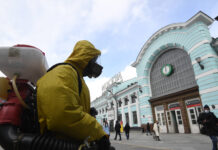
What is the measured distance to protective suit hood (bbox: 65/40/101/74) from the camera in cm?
141

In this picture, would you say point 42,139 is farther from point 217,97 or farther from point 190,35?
point 190,35

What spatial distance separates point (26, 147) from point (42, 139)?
0.37 feet

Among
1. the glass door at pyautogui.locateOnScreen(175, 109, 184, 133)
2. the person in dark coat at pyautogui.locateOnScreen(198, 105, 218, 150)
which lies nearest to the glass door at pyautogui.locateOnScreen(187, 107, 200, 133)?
the glass door at pyautogui.locateOnScreen(175, 109, 184, 133)

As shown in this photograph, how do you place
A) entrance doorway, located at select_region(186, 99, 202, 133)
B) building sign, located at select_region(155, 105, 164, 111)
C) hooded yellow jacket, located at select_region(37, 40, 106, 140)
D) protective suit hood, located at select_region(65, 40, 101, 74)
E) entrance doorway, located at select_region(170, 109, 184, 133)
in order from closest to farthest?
hooded yellow jacket, located at select_region(37, 40, 106, 140) < protective suit hood, located at select_region(65, 40, 101, 74) < entrance doorway, located at select_region(186, 99, 202, 133) < entrance doorway, located at select_region(170, 109, 184, 133) < building sign, located at select_region(155, 105, 164, 111)

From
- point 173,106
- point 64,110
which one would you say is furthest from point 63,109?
point 173,106

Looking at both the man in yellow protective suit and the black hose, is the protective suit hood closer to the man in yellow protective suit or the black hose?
the man in yellow protective suit

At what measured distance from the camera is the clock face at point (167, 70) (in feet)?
54.8

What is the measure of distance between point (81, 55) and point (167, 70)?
A: 56.8 ft

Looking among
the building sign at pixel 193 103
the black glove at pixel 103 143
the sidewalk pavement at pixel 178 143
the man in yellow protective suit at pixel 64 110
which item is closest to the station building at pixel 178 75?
the building sign at pixel 193 103

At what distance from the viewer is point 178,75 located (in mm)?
16047

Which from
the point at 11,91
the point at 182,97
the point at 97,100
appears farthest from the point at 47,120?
the point at 97,100

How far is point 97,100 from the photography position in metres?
40.3

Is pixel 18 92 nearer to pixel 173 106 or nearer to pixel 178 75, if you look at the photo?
pixel 178 75

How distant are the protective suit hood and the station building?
13.8 metres
